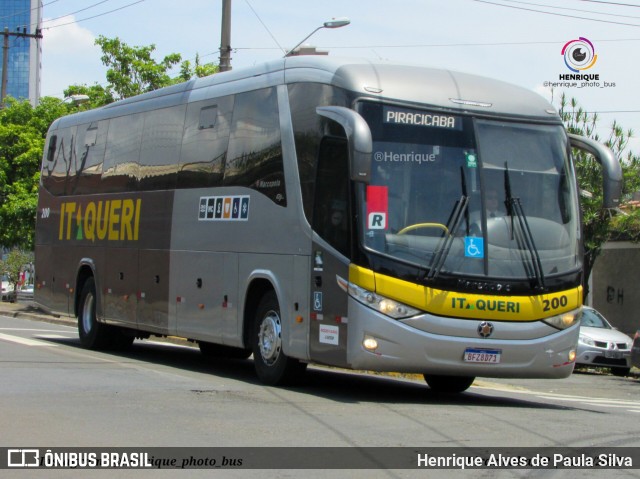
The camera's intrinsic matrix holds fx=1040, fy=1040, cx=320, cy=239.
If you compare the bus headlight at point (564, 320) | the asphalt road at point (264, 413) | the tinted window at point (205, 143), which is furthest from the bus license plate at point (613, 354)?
the tinted window at point (205, 143)

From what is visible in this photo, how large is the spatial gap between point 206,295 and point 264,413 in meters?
4.61

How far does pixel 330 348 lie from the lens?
1159 centimetres

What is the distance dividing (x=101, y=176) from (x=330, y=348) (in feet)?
26.4

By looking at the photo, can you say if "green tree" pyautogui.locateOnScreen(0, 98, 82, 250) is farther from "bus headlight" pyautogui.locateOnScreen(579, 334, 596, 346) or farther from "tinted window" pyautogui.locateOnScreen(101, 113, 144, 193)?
"bus headlight" pyautogui.locateOnScreen(579, 334, 596, 346)

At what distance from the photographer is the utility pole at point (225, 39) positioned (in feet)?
69.9

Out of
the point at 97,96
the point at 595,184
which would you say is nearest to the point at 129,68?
the point at 97,96

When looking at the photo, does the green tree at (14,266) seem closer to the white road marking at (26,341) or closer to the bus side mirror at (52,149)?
the bus side mirror at (52,149)

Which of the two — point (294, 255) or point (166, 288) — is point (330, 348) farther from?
point (166, 288)

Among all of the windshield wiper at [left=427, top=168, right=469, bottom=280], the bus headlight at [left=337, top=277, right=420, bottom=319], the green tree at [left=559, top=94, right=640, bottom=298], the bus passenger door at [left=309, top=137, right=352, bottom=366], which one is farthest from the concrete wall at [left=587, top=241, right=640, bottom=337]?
the bus headlight at [left=337, top=277, right=420, bottom=319]

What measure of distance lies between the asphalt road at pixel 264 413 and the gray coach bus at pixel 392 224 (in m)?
0.63

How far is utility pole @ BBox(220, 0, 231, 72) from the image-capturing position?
21.3 meters

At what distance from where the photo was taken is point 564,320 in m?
12.0

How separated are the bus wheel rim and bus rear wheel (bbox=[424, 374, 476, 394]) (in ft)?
7.24

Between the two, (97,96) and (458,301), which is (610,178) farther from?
(97,96)
